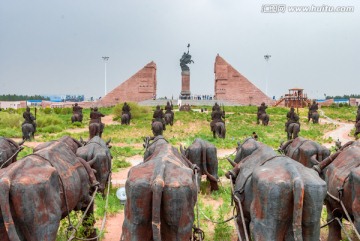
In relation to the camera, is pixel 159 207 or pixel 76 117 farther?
pixel 76 117

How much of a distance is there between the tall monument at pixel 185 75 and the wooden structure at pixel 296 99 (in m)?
13.2

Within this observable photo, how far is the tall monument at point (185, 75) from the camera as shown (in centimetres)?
5788

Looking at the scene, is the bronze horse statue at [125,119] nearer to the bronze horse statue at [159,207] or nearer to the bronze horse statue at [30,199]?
the bronze horse statue at [30,199]

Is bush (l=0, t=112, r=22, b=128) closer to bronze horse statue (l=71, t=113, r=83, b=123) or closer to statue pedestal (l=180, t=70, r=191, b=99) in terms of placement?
bronze horse statue (l=71, t=113, r=83, b=123)

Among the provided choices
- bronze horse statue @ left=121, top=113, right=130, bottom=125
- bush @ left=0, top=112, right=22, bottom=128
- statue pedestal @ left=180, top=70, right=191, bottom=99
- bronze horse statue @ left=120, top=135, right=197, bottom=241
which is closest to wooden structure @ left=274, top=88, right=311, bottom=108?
statue pedestal @ left=180, top=70, right=191, bottom=99

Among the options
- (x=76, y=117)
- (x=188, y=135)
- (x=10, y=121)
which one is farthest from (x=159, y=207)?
(x=76, y=117)

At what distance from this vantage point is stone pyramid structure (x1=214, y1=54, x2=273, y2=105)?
197 ft

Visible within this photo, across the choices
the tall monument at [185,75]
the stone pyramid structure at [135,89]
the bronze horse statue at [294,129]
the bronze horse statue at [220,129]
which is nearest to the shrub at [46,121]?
the bronze horse statue at [220,129]

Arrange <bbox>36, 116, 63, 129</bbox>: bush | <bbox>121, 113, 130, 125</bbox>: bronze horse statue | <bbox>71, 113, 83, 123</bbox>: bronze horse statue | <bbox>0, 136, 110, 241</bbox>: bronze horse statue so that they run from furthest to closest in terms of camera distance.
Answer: <bbox>71, 113, 83, 123</bbox>: bronze horse statue, <bbox>121, 113, 130, 125</bbox>: bronze horse statue, <bbox>36, 116, 63, 129</bbox>: bush, <bbox>0, 136, 110, 241</bbox>: bronze horse statue

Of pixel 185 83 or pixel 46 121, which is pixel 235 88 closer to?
pixel 185 83

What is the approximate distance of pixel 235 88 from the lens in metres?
60.3

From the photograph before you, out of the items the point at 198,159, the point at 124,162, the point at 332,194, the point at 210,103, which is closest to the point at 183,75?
the point at 210,103

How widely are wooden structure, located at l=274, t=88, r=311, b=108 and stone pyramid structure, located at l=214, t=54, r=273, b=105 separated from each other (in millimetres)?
4206

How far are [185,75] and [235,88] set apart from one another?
8.19 meters
